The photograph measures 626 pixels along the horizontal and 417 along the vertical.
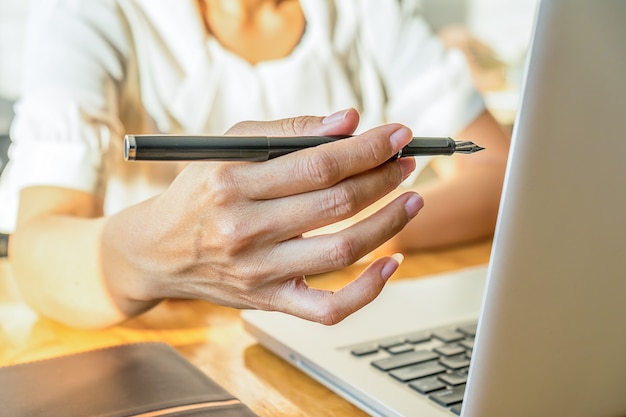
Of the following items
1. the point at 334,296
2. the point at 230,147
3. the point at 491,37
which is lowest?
the point at 334,296

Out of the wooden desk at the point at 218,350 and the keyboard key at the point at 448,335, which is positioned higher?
the keyboard key at the point at 448,335

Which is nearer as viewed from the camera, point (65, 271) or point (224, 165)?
point (224, 165)

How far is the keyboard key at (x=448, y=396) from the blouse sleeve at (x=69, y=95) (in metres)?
0.53

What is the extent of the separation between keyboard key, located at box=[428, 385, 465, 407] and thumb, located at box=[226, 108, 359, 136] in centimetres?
20

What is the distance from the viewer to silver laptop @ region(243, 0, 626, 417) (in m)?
0.41

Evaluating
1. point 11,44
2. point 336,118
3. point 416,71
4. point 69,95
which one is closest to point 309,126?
point 336,118

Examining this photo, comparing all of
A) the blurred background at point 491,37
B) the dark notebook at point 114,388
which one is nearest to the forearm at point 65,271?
the dark notebook at point 114,388

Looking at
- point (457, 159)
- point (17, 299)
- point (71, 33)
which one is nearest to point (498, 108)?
point (457, 159)

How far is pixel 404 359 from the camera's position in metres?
0.63

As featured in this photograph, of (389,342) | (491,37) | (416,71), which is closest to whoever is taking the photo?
(389,342)

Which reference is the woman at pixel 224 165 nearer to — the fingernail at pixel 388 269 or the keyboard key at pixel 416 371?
the fingernail at pixel 388 269

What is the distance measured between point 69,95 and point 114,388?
47 centimetres

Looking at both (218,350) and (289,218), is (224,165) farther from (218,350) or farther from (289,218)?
(218,350)

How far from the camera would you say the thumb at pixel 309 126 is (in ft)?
1.71
